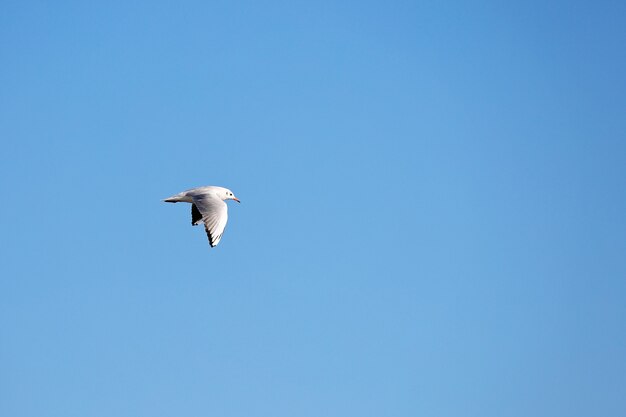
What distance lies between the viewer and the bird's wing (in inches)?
1002

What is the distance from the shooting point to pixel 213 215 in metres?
26.2

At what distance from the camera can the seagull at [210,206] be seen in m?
25.6

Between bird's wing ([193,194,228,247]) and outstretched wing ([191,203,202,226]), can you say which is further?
outstretched wing ([191,203,202,226])

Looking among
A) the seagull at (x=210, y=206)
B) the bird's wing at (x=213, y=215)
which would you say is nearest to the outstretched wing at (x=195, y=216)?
the seagull at (x=210, y=206)

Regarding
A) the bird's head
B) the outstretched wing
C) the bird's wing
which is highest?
the bird's head

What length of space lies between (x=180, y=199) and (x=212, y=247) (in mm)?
4098

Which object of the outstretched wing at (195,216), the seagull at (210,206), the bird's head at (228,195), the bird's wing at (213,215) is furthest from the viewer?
the bird's head at (228,195)

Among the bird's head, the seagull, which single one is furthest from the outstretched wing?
the bird's head

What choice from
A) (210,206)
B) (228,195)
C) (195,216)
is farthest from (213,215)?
(228,195)

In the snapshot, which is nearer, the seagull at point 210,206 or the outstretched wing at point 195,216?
the seagull at point 210,206

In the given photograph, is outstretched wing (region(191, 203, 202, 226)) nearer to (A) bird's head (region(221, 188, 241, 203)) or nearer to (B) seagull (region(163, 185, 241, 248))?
(B) seagull (region(163, 185, 241, 248))

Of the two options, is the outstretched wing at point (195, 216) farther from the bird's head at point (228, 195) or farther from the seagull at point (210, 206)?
the bird's head at point (228, 195)

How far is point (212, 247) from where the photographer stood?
2473cm

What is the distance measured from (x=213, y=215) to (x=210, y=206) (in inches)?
26.0
